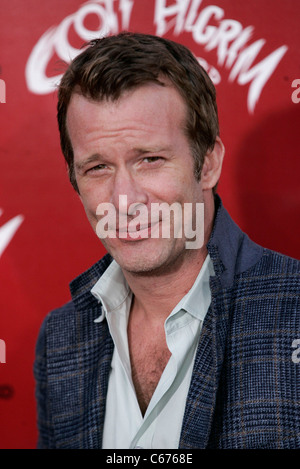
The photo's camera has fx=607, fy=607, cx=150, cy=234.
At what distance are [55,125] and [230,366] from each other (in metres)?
0.90

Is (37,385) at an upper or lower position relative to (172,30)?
lower

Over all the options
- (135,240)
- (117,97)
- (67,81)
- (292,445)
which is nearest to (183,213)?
(135,240)

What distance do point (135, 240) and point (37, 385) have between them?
497mm

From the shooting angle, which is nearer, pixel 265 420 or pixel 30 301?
pixel 265 420

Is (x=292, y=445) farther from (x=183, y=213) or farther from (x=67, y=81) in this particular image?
(x=67, y=81)

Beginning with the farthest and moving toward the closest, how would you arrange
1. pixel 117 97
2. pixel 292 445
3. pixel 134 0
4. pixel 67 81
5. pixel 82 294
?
pixel 134 0 → pixel 82 294 → pixel 67 81 → pixel 117 97 → pixel 292 445

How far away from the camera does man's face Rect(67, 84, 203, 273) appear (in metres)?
1.20

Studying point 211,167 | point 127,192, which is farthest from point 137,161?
point 211,167

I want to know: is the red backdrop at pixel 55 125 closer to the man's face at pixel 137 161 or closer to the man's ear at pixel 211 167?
the man's ear at pixel 211 167

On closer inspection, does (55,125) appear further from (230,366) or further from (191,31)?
(230,366)

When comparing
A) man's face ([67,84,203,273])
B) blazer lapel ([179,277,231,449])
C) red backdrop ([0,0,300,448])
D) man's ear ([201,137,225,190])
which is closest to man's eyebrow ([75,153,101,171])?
man's face ([67,84,203,273])

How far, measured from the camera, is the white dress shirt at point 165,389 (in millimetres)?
1210

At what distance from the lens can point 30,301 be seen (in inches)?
70.6

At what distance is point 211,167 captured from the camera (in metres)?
1.37
